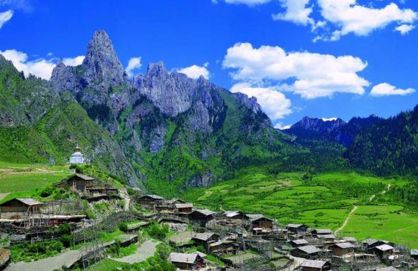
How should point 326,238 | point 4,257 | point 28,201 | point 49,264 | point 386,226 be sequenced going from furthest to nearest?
point 386,226 → point 326,238 → point 28,201 → point 49,264 → point 4,257

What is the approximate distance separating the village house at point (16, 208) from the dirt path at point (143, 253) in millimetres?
19548

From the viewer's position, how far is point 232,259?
4045 inches

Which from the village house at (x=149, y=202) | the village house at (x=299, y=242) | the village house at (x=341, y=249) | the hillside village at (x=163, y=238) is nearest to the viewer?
the hillside village at (x=163, y=238)

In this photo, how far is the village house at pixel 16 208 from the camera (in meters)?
91.3

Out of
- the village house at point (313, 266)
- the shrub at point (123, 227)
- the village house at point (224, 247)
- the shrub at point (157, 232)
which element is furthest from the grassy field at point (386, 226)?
the shrub at point (123, 227)

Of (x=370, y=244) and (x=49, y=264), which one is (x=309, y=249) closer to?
(x=370, y=244)

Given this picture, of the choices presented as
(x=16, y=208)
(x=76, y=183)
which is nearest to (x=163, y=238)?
(x=76, y=183)

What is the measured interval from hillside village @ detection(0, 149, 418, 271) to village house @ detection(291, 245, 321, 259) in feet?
0.70

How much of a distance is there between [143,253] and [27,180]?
46595mm

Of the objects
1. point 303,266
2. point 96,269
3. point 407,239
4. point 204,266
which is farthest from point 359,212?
point 96,269

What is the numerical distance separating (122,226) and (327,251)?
4554cm

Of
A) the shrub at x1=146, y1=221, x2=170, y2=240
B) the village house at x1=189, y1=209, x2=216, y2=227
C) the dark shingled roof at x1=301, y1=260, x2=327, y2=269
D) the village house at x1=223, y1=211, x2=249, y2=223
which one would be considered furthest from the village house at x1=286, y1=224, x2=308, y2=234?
the shrub at x1=146, y1=221, x2=170, y2=240

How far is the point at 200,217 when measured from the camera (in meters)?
125

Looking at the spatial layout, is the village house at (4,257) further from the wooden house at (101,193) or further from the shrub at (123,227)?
the wooden house at (101,193)
